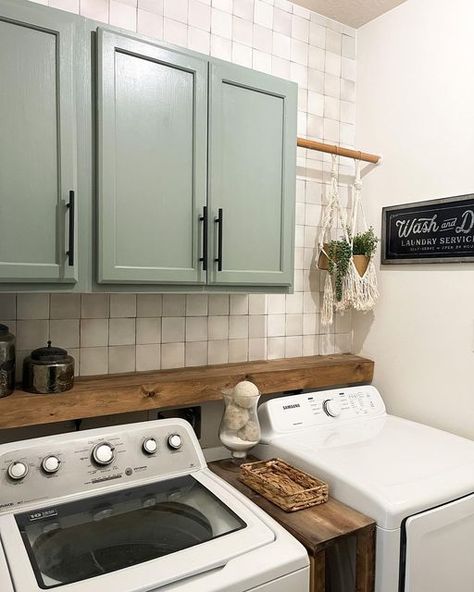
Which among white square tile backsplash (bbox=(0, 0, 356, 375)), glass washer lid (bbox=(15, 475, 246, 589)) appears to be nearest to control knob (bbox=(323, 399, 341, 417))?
white square tile backsplash (bbox=(0, 0, 356, 375))

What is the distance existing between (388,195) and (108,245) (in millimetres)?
1375

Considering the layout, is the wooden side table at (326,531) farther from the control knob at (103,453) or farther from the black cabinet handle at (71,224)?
the black cabinet handle at (71,224)

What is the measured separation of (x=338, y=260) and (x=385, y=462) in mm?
893

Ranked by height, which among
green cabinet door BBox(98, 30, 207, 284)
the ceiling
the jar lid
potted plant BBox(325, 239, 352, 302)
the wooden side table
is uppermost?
the ceiling

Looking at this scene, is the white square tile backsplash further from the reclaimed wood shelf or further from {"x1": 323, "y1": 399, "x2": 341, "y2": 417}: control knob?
{"x1": 323, "y1": 399, "x2": 341, "y2": 417}: control knob

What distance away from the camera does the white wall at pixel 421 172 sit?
6.12 feet

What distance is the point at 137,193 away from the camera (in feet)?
4.75

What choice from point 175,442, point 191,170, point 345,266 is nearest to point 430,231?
point 345,266

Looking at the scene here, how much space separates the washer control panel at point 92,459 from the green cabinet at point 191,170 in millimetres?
471

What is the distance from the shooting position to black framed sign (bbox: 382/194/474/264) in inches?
72.7

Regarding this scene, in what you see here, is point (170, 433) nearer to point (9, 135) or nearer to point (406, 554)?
point (406, 554)

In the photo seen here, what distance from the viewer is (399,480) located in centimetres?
139

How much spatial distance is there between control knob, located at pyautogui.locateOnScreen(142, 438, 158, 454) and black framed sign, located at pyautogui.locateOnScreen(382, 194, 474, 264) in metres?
1.31

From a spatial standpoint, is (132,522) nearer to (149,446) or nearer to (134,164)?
(149,446)
